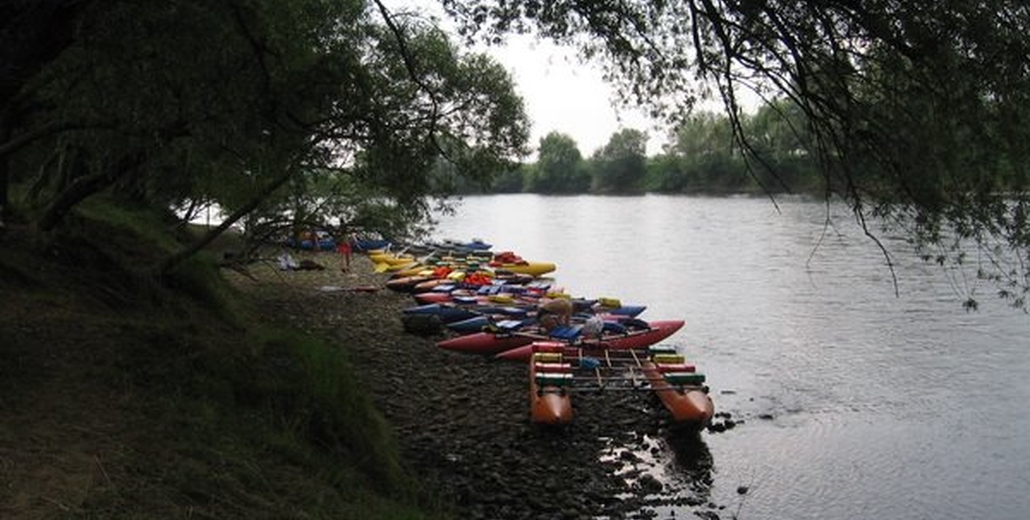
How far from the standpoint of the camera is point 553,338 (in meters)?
16.1

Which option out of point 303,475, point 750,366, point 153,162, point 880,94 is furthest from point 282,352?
point 750,366

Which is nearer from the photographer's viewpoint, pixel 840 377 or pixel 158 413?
pixel 158 413

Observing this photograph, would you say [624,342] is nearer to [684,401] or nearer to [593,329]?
[593,329]

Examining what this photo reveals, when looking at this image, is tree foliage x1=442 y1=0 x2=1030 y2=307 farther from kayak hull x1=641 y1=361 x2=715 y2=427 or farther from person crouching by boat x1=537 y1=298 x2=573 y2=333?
person crouching by boat x1=537 y1=298 x2=573 y2=333

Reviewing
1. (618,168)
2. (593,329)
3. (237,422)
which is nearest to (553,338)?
(593,329)

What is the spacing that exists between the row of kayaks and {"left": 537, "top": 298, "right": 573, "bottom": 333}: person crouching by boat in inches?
3.6

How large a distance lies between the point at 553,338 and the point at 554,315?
1.36m

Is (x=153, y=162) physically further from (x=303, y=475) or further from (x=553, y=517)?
(x=553, y=517)

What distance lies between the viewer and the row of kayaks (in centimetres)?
1202

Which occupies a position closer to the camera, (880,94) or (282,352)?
(880,94)

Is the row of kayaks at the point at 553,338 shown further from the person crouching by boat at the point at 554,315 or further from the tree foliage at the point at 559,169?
the tree foliage at the point at 559,169

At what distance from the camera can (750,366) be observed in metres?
16.7

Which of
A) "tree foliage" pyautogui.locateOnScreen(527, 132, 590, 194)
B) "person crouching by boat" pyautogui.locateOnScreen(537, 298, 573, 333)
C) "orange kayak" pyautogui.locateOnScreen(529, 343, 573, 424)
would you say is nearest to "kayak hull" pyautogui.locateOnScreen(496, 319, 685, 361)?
"person crouching by boat" pyautogui.locateOnScreen(537, 298, 573, 333)

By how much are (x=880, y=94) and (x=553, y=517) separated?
5159 millimetres
